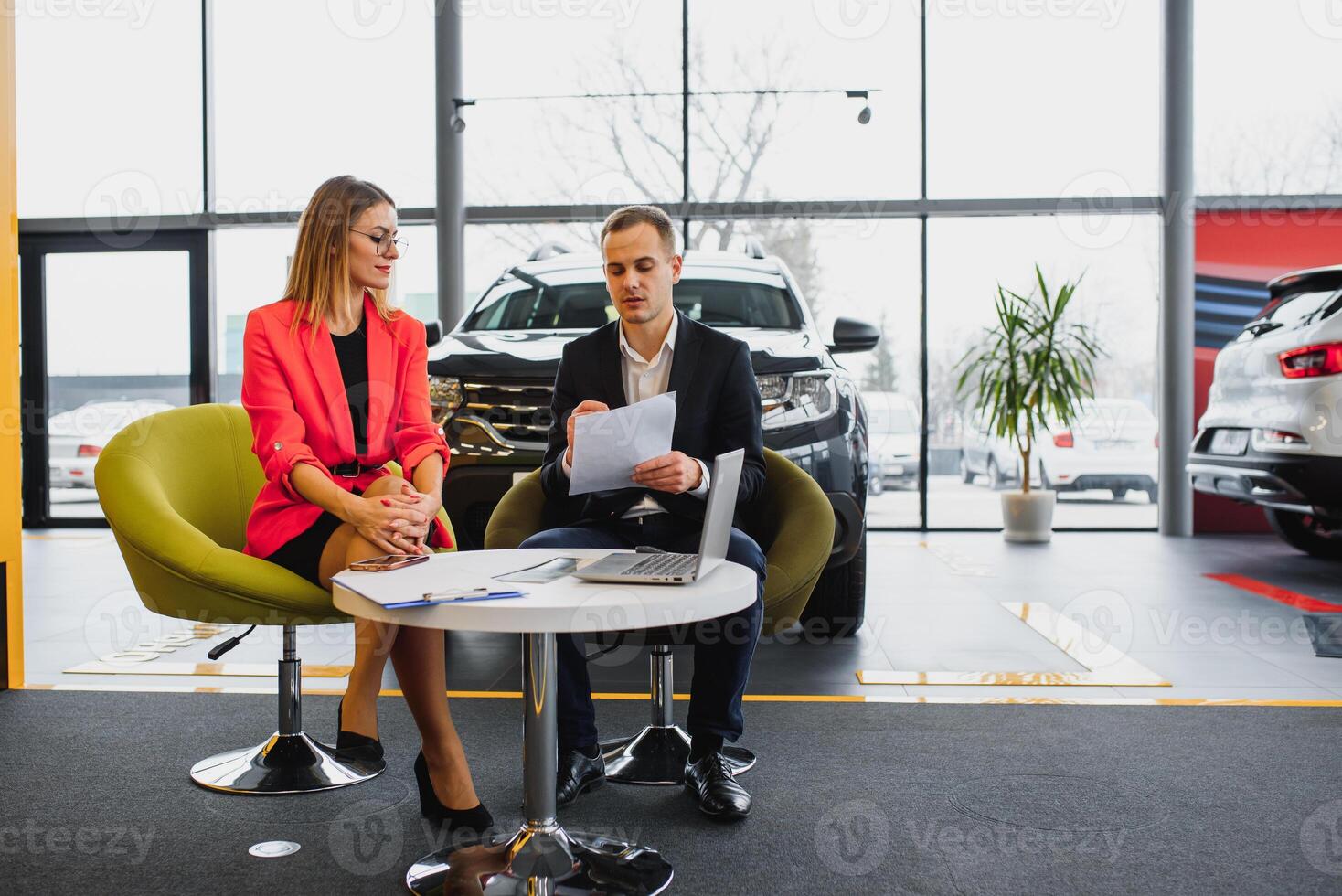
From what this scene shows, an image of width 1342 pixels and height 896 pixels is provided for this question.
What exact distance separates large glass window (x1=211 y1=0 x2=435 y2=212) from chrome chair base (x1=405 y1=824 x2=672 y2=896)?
649cm

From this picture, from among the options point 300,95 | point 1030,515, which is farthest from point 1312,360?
point 300,95

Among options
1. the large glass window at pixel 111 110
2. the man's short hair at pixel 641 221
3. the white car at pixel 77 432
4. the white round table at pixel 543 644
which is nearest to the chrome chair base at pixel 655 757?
the white round table at pixel 543 644

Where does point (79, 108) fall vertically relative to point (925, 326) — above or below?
above

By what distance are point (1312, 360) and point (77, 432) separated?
7.67 metres

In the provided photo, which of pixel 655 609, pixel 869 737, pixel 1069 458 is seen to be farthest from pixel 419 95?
pixel 655 609

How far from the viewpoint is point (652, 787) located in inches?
88.8

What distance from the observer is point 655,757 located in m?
2.36

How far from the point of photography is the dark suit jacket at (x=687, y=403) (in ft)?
7.69

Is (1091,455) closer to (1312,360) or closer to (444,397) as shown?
(1312,360)

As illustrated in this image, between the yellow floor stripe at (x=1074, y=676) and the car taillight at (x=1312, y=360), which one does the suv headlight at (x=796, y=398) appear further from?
the car taillight at (x=1312, y=360)

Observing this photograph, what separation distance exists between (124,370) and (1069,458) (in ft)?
21.8

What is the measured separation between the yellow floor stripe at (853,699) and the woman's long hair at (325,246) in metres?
1.21

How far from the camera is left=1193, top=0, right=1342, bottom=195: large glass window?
696 cm

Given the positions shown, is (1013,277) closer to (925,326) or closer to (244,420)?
(925,326)
